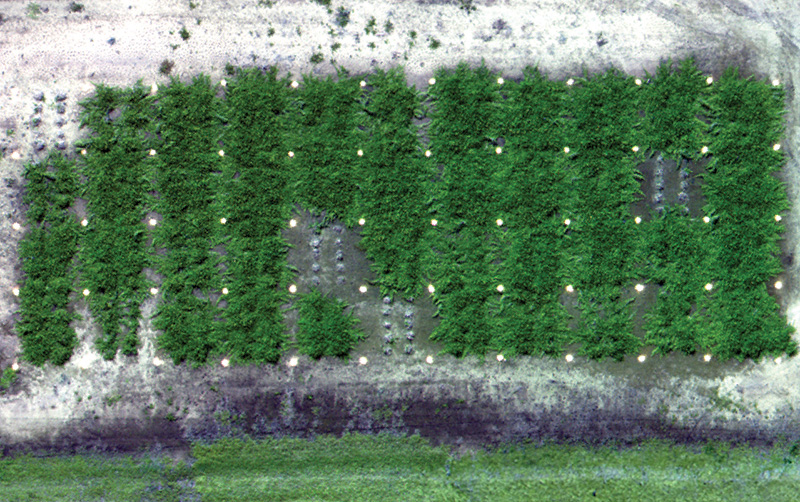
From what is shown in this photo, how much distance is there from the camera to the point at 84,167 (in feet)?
18.2

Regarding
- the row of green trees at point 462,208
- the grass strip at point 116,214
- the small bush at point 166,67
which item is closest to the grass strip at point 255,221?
the row of green trees at point 462,208

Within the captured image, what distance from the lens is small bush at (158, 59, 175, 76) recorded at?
18.3 feet

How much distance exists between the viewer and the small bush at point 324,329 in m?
5.48

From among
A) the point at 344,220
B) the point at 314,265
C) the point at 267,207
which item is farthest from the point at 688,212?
the point at 267,207

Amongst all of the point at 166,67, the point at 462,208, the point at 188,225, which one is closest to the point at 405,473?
the point at 462,208

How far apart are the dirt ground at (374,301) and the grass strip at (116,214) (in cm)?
17

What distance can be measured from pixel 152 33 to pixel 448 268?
3.83m

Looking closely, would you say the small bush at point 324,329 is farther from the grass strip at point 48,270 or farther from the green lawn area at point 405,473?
the grass strip at point 48,270

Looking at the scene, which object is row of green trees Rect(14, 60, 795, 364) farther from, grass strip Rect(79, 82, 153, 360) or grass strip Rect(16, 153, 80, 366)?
grass strip Rect(16, 153, 80, 366)

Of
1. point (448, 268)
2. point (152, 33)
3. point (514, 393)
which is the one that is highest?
point (152, 33)

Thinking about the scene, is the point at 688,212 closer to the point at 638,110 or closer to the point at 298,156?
the point at 638,110

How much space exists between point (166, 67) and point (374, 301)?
3.17 meters

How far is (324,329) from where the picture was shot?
5480mm

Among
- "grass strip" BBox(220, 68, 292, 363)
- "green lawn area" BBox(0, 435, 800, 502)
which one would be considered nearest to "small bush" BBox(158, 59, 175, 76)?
"grass strip" BBox(220, 68, 292, 363)
